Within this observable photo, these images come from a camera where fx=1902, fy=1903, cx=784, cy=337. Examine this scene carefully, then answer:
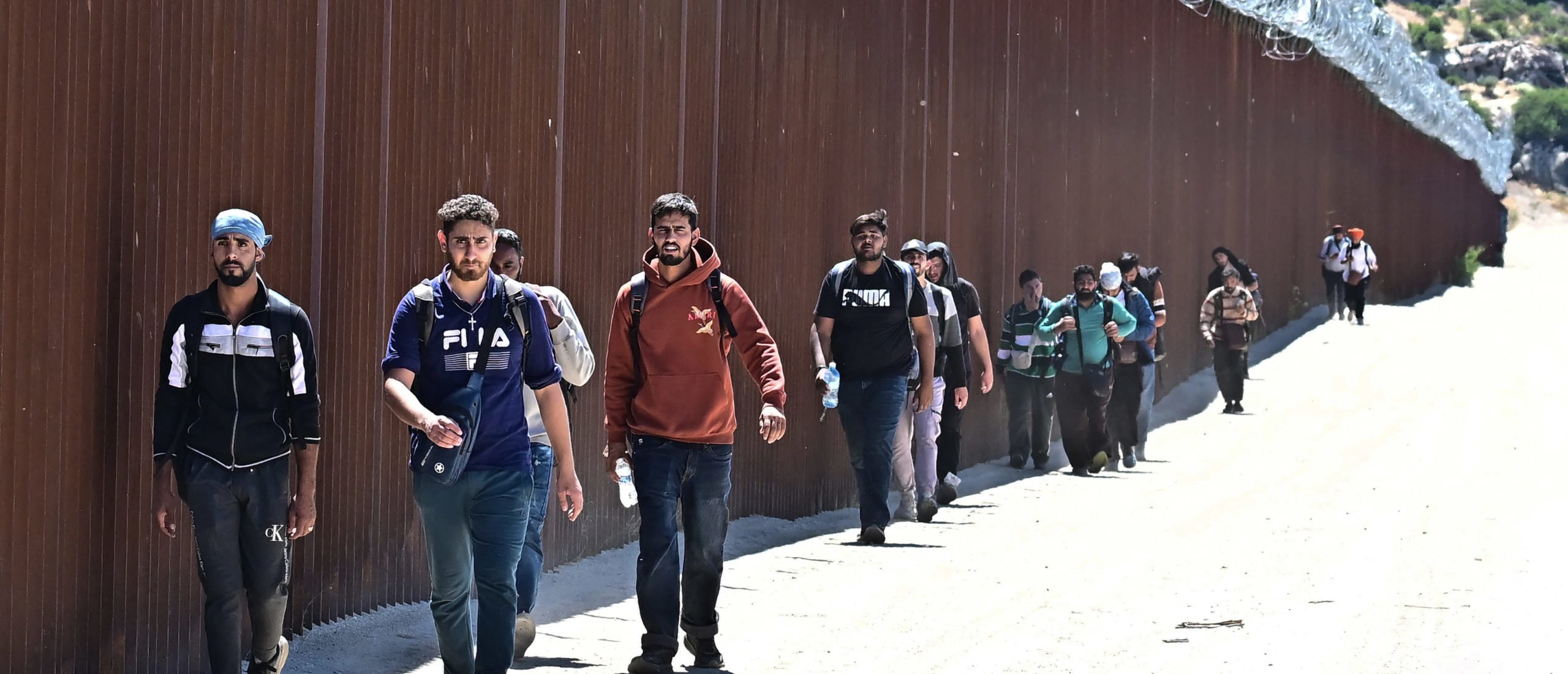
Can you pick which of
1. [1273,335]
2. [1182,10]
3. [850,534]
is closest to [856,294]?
[850,534]

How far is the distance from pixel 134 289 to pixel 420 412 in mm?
1229

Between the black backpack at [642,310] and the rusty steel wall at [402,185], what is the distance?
1273 mm

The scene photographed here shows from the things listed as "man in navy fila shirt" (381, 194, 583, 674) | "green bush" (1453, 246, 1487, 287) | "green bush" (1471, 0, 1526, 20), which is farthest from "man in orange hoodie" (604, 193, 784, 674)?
"green bush" (1471, 0, 1526, 20)

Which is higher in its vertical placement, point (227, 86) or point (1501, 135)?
point (1501, 135)

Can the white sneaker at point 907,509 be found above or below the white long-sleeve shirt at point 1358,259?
below

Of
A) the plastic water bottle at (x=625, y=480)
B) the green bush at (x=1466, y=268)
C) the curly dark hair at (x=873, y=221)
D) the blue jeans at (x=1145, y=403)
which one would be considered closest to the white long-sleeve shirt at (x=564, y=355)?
the plastic water bottle at (x=625, y=480)

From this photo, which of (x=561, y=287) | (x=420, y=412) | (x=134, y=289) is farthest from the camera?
(x=561, y=287)

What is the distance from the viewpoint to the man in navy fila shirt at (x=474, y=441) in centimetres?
586

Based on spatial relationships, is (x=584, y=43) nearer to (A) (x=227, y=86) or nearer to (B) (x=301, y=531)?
(A) (x=227, y=86)

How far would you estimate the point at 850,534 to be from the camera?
11.3 metres

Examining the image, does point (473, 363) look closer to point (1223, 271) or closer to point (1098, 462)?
point (1098, 462)

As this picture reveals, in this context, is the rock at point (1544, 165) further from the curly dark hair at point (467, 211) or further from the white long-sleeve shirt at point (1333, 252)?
the curly dark hair at point (467, 211)

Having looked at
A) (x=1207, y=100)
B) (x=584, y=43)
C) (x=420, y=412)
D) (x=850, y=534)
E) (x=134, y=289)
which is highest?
(x=1207, y=100)

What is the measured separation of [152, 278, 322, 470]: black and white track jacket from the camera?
584 centimetres
